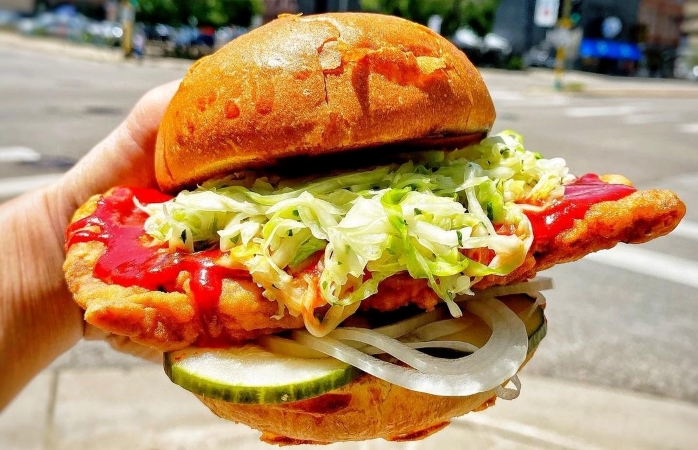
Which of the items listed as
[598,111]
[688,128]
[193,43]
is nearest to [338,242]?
[688,128]

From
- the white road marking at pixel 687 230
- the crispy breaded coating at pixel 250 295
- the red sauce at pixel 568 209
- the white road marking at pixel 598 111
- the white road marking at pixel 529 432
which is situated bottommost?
the white road marking at pixel 529 432

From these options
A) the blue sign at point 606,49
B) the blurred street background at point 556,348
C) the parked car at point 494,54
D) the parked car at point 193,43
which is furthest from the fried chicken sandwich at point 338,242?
the blue sign at point 606,49

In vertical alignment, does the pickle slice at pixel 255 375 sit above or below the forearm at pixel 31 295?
above

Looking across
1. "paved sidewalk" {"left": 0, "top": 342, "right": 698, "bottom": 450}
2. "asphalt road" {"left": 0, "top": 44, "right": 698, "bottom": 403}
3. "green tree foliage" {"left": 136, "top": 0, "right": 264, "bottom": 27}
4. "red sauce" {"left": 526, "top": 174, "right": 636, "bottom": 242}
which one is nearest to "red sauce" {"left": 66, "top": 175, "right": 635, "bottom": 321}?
"red sauce" {"left": 526, "top": 174, "right": 636, "bottom": 242}

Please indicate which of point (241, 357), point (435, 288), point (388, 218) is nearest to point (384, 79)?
point (388, 218)

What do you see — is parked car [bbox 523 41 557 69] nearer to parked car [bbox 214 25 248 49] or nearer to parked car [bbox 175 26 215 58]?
parked car [bbox 214 25 248 49]

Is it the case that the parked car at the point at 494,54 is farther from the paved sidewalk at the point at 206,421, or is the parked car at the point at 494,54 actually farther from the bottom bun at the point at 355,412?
the bottom bun at the point at 355,412

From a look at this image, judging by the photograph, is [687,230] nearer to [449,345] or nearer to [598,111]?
[449,345]
